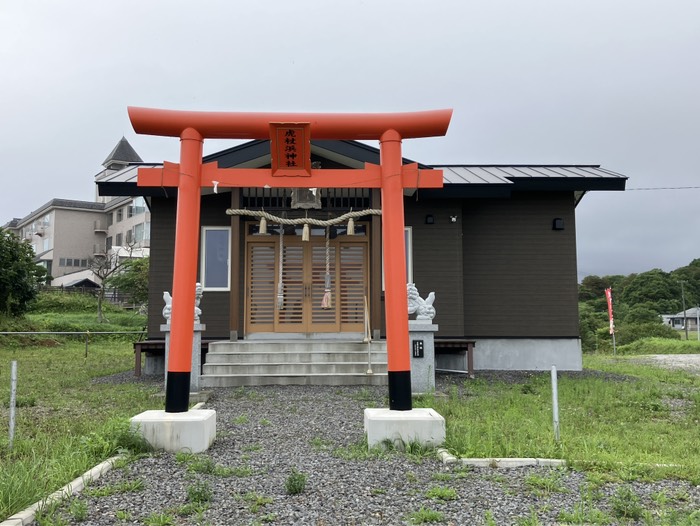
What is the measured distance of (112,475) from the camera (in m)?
3.92

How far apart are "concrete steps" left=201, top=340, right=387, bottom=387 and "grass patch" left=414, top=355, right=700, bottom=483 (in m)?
1.46

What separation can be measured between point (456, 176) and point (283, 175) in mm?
6575

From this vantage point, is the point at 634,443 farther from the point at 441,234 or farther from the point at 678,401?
the point at 441,234

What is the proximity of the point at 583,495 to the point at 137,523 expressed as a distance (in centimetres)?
263

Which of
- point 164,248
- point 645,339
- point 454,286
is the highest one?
point 164,248

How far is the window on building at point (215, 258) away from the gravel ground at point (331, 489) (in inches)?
236

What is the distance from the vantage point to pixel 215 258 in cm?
1094

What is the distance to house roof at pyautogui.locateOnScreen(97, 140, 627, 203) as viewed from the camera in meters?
10.3

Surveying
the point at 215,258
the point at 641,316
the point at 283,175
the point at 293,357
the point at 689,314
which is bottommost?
the point at 293,357

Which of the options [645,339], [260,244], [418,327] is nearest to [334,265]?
[260,244]

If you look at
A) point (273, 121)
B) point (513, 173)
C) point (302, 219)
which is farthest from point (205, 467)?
point (513, 173)

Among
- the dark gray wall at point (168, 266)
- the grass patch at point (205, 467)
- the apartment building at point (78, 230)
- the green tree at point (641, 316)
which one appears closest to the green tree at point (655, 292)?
the green tree at point (641, 316)

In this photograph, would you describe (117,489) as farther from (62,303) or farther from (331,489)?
(62,303)

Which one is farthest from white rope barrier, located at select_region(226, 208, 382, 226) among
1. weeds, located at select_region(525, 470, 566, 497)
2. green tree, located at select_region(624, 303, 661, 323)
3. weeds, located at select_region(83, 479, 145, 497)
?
green tree, located at select_region(624, 303, 661, 323)
